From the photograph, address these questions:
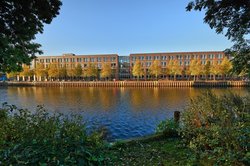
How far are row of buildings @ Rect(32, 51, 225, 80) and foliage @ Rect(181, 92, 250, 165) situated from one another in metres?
78.1

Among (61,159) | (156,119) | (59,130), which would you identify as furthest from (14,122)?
(156,119)

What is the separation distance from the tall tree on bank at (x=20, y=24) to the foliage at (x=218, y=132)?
231 inches

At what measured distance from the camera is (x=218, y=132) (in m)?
4.48

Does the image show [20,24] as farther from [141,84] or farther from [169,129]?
[141,84]

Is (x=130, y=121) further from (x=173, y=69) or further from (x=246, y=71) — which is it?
(x=173, y=69)

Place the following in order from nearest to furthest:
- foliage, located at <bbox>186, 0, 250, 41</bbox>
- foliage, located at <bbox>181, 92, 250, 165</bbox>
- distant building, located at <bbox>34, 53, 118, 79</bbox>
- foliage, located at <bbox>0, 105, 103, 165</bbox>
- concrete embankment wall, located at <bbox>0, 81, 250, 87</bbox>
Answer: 1. foliage, located at <bbox>0, 105, 103, 165</bbox>
2. foliage, located at <bbox>181, 92, 250, 165</bbox>
3. foliage, located at <bbox>186, 0, 250, 41</bbox>
4. concrete embankment wall, located at <bbox>0, 81, 250, 87</bbox>
5. distant building, located at <bbox>34, 53, 118, 79</bbox>

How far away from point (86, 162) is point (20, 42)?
448 centimetres

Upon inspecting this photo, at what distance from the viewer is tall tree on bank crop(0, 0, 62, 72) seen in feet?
16.7

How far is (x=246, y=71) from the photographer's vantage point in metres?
6.84

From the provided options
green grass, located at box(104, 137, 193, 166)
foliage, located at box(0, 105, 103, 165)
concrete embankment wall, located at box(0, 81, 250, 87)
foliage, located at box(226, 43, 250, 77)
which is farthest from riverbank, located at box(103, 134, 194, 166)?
concrete embankment wall, located at box(0, 81, 250, 87)

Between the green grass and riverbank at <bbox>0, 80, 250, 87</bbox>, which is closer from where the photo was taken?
the green grass

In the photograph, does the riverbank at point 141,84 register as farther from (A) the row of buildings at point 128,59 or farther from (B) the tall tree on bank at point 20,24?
(B) the tall tree on bank at point 20,24

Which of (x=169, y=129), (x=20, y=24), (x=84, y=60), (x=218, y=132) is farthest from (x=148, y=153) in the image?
(x=84, y=60)

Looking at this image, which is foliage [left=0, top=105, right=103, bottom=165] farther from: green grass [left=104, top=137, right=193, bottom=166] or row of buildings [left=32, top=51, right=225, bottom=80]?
row of buildings [left=32, top=51, right=225, bottom=80]
